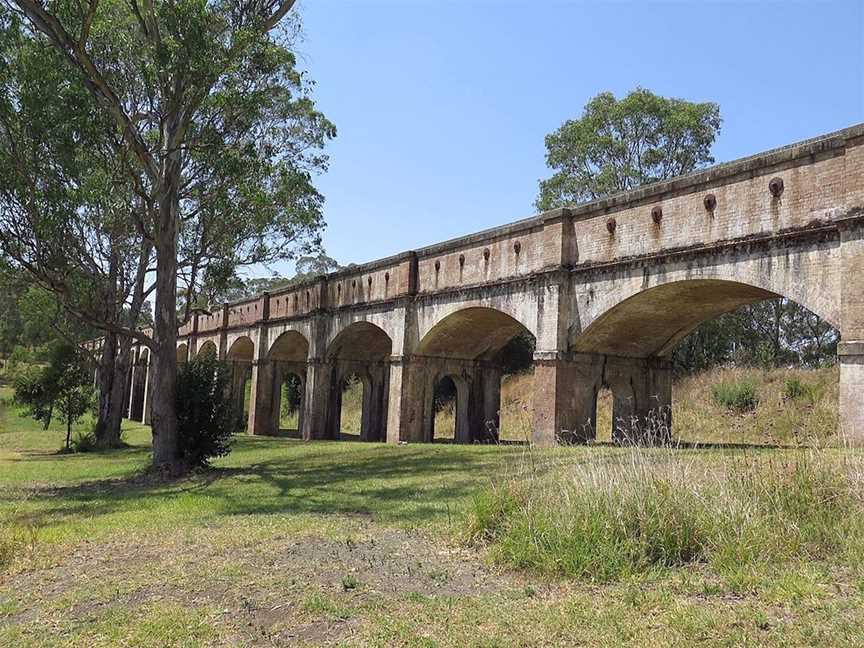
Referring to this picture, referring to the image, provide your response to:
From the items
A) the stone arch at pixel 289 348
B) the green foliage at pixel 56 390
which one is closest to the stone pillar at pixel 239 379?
the stone arch at pixel 289 348

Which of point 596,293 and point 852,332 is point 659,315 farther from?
point 852,332

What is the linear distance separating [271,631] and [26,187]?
36.7 feet

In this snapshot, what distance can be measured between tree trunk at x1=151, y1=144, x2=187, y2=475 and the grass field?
12.2 feet

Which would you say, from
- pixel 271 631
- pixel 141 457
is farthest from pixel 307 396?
pixel 271 631

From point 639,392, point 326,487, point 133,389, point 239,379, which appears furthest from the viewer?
point 133,389

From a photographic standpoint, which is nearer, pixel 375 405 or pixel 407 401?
pixel 407 401

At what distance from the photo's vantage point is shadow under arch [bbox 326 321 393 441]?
25172 millimetres

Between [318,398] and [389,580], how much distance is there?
20089 mm

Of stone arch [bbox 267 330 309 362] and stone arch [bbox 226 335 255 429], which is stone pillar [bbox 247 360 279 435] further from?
stone arch [bbox 226 335 255 429]

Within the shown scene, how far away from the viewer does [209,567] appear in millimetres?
5938

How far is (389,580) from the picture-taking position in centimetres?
548

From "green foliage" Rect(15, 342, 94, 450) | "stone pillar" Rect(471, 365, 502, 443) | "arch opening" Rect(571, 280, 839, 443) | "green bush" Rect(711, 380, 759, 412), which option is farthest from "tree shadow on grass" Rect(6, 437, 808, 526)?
"green foliage" Rect(15, 342, 94, 450)

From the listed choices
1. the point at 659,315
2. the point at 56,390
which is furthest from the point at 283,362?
the point at 659,315

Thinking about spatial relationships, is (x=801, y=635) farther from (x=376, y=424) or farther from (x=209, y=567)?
(x=376, y=424)
